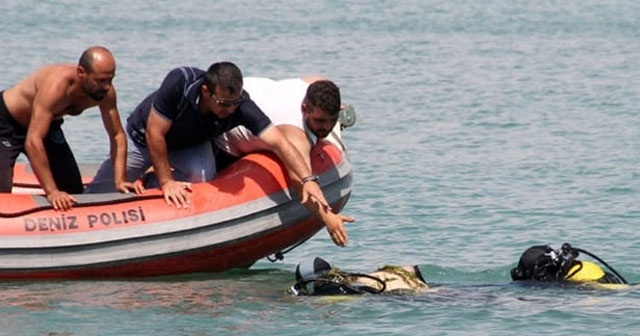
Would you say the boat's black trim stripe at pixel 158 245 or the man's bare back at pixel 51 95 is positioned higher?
the man's bare back at pixel 51 95

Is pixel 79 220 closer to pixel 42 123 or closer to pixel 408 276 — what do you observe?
pixel 42 123

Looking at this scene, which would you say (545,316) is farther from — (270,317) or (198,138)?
(198,138)

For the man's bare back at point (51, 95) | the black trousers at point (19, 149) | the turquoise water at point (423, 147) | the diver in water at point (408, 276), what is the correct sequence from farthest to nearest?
the black trousers at point (19, 149) < the man's bare back at point (51, 95) < the diver in water at point (408, 276) < the turquoise water at point (423, 147)

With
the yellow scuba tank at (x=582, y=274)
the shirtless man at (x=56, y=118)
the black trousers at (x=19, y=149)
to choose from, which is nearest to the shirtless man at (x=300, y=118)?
the shirtless man at (x=56, y=118)

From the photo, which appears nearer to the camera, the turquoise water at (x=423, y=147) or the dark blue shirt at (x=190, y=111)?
the turquoise water at (x=423, y=147)

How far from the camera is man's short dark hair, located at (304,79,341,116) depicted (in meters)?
8.01

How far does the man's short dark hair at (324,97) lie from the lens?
8.01 metres

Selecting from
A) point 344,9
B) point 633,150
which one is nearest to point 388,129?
point 633,150

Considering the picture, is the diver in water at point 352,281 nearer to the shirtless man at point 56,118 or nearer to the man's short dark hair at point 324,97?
the man's short dark hair at point 324,97

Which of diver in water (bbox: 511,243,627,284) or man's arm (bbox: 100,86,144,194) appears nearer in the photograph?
diver in water (bbox: 511,243,627,284)

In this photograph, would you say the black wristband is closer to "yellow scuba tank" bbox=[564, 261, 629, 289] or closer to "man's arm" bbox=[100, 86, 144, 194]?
"man's arm" bbox=[100, 86, 144, 194]

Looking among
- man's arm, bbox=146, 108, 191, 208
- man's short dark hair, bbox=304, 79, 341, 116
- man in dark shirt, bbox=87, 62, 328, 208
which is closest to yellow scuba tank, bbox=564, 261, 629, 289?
man in dark shirt, bbox=87, 62, 328, 208

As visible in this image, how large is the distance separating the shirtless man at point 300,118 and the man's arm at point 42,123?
103 centimetres

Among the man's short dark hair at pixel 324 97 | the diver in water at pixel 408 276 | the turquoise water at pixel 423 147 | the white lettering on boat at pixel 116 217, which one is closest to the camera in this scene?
the turquoise water at pixel 423 147
